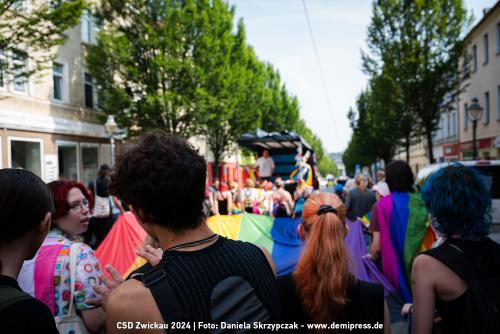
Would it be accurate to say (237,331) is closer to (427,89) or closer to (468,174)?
(468,174)

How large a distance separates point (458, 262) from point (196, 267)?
1376mm

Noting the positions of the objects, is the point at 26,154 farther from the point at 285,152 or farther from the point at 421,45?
the point at 421,45

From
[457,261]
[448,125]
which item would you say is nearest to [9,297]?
[457,261]

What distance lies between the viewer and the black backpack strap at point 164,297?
1.42m

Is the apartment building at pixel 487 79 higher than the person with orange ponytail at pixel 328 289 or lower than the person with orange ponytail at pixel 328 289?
higher

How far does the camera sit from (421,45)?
2248 cm

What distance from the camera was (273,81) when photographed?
1735 inches

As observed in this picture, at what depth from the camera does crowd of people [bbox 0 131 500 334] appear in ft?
4.92

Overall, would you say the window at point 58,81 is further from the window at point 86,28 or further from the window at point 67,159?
the window at point 86,28

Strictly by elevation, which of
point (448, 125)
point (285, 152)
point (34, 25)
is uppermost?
point (34, 25)

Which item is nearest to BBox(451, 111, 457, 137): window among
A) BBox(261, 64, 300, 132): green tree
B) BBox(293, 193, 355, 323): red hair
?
BBox(261, 64, 300, 132): green tree

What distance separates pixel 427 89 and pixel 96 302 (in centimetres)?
2319

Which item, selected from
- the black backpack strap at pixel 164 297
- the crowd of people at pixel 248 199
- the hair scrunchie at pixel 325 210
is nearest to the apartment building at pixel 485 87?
the crowd of people at pixel 248 199

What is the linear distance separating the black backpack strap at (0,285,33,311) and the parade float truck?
41.3 ft
